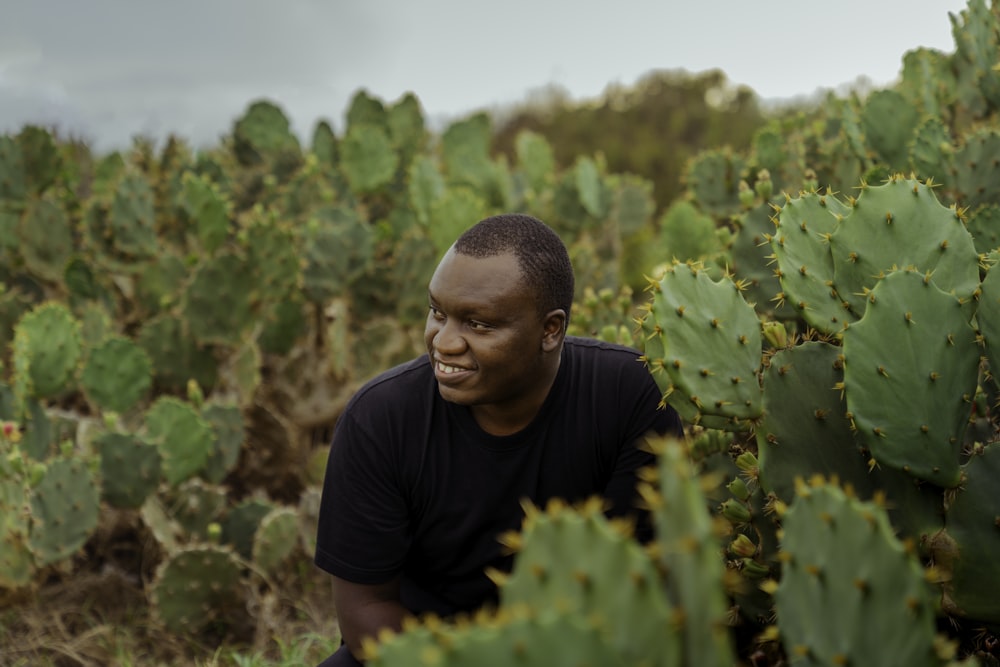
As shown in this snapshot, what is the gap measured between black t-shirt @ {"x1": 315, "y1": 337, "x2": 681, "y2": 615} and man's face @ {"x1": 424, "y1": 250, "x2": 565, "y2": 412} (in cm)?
16

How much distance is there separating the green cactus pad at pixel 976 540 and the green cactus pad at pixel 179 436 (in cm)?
266

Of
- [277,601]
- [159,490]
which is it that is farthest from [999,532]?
[159,490]

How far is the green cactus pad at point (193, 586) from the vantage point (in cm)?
337

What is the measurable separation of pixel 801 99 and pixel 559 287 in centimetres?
1280

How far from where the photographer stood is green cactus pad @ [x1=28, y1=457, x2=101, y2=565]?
3295 mm

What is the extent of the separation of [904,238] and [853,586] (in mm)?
1018

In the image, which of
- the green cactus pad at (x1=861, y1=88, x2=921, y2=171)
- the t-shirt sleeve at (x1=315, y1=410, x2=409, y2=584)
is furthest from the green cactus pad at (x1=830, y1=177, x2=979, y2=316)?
the green cactus pad at (x1=861, y1=88, x2=921, y2=171)

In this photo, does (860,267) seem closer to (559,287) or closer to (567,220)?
(559,287)

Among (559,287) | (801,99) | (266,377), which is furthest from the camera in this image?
(801,99)

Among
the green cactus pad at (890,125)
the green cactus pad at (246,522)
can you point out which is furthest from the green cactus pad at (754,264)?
the green cactus pad at (246,522)

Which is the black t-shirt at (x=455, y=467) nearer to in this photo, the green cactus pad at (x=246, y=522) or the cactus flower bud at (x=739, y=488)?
the cactus flower bud at (x=739, y=488)

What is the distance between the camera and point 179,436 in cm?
370

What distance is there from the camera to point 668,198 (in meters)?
11.0

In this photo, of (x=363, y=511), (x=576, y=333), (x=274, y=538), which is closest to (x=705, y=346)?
(x=363, y=511)
